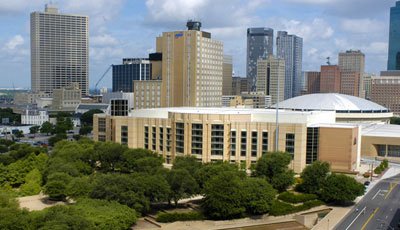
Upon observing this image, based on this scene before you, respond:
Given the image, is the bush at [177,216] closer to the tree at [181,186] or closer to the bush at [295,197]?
the tree at [181,186]

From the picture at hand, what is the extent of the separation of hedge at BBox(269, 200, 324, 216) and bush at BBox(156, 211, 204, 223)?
10.3 m

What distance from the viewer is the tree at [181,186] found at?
214 feet

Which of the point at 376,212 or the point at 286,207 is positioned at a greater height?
the point at 286,207

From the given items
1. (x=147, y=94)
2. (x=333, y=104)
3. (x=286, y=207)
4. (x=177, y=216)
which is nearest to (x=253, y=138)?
(x=286, y=207)

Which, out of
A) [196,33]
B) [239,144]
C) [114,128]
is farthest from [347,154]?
[196,33]

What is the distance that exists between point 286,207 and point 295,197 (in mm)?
5104

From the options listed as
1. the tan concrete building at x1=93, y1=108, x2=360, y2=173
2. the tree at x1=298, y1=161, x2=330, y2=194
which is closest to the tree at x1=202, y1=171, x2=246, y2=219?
the tree at x1=298, y1=161, x2=330, y2=194

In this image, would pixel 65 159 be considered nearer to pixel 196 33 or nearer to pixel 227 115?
pixel 227 115

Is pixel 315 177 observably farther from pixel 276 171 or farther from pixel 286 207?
pixel 286 207

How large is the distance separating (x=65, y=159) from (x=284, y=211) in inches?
1611

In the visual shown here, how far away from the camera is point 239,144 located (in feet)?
301

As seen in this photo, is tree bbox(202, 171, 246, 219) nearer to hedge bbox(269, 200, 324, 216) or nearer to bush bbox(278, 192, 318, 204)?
hedge bbox(269, 200, 324, 216)

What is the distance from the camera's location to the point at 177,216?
62.1 meters

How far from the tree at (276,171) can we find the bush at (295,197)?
3.58m
